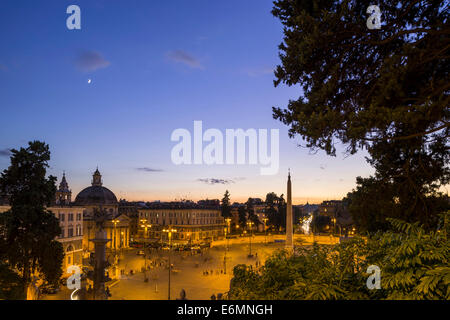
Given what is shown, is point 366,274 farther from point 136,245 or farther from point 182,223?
point 182,223

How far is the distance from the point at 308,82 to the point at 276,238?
70.2 meters

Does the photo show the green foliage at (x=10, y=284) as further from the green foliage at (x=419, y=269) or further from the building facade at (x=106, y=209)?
the building facade at (x=106, y=209)

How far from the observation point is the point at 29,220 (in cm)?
2075

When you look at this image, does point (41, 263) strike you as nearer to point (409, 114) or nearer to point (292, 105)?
point (292, 105)

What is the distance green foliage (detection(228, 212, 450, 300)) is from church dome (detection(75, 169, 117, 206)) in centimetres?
8607

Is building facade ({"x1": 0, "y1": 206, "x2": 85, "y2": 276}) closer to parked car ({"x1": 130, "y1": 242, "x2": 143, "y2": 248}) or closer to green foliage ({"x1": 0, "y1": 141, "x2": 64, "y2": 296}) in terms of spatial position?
green foliage ({"x1": 0, "y1": 141, "x2": 64, "y2": 296})

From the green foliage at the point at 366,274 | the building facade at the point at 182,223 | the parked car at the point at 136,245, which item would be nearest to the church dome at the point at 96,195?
the building facade at the point at 182,223

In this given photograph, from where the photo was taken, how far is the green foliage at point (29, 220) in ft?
65.0

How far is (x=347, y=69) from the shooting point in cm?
974

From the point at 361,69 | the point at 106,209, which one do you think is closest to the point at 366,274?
the point at 361,69

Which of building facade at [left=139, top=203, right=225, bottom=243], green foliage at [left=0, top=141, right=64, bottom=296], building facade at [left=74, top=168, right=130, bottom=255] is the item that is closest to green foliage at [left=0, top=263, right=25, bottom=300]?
green foliage at [left=0, top=141, right=64, bottom=296]

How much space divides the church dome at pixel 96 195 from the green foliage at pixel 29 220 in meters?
65.4

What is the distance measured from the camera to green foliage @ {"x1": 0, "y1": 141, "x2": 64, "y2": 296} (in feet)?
65.0
